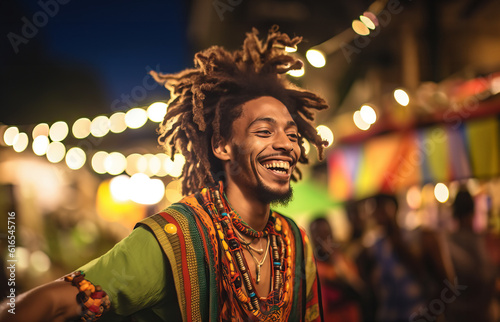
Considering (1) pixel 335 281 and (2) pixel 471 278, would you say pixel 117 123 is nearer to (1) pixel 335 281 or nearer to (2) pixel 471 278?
(1) pixel 335 281

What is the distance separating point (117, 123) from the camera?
3428mm

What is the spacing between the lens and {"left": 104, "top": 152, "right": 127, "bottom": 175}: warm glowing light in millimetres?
5526

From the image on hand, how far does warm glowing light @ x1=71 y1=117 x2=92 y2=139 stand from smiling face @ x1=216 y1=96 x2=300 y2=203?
143 cm

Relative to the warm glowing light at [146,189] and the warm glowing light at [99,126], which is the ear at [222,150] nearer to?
the warm glowing light at [99,126]

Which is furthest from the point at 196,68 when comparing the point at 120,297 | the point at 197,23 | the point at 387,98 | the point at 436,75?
the point at 197,23

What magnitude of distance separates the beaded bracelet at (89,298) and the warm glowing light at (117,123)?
1.95m

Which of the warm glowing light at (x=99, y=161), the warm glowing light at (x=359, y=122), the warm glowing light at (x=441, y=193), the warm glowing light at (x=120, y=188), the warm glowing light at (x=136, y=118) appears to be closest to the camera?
the warm glowing light at (x=136, y=118)

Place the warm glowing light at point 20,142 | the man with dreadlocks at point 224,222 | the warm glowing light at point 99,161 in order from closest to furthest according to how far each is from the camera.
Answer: the man with dreadlocks at point 224,222 < the warm glowing light at point 20,142 < the warm glowing light at point 99,161

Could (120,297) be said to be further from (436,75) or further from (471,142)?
(436,75)

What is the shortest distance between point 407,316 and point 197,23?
1391cm

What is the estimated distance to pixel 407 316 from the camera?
12.8 feet

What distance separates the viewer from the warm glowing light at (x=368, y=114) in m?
5.75
